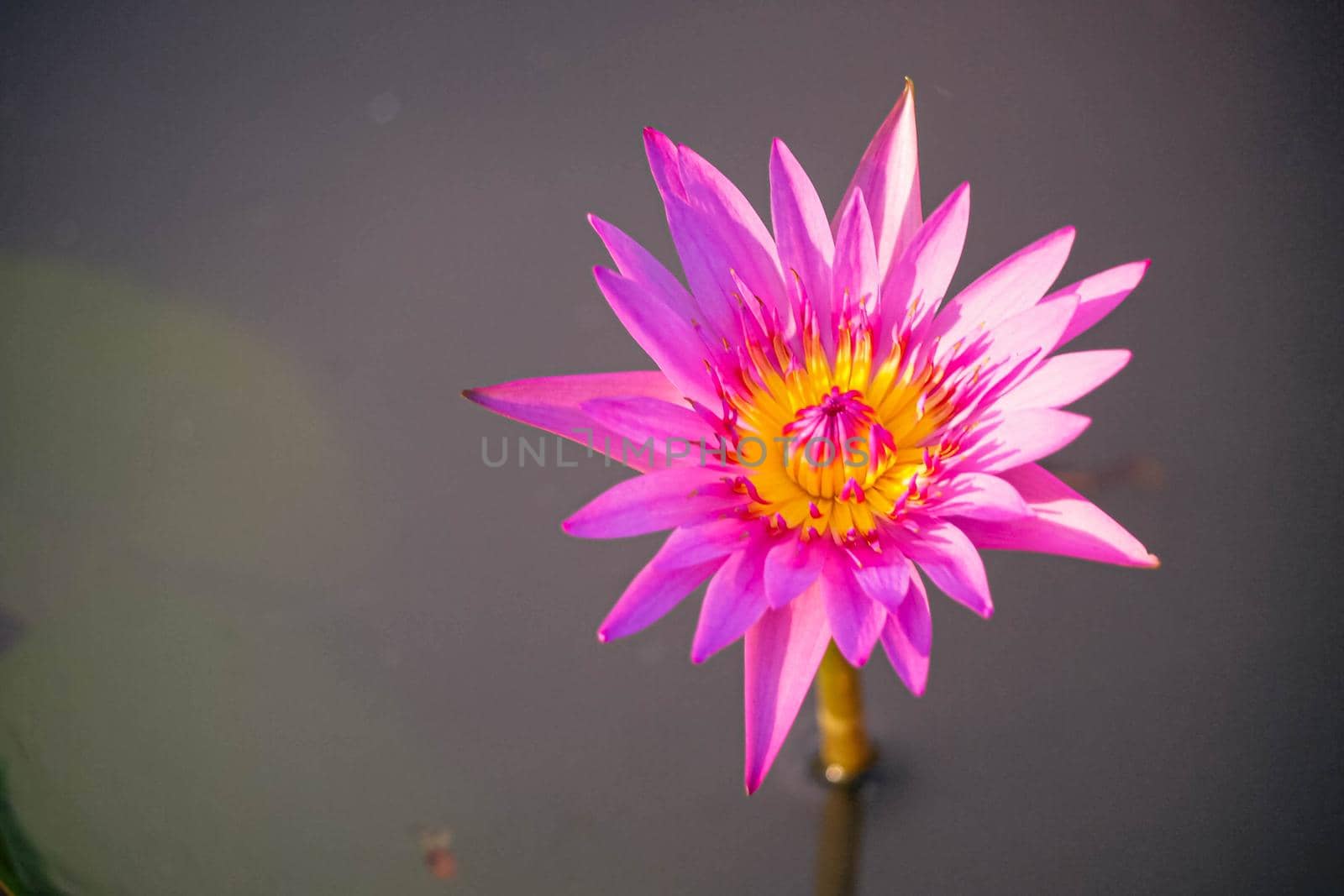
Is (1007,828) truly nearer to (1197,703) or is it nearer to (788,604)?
(1197,703)

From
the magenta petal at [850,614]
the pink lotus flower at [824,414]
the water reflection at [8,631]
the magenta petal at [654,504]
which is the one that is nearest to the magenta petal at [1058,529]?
the pink lotus flower at [824,414]

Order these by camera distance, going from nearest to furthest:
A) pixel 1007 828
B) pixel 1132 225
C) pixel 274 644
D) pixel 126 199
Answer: pixel 1007 828 < pixel 274 644 < pixel 1132 225 < pixel 126 199

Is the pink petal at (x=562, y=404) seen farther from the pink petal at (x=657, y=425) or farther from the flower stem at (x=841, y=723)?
the flower stem at (x=841, y=723)

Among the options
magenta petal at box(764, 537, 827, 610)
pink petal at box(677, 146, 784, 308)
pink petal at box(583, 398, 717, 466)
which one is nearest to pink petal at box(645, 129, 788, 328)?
pink petal at box(677, 146, 784, 308)

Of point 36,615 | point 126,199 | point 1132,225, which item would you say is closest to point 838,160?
point 1132,225

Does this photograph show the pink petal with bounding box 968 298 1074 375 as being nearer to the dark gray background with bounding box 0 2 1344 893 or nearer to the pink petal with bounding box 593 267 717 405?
the pink petal with bounding box 593 267 717 405

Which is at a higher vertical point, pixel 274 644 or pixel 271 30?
pixel 271 30
